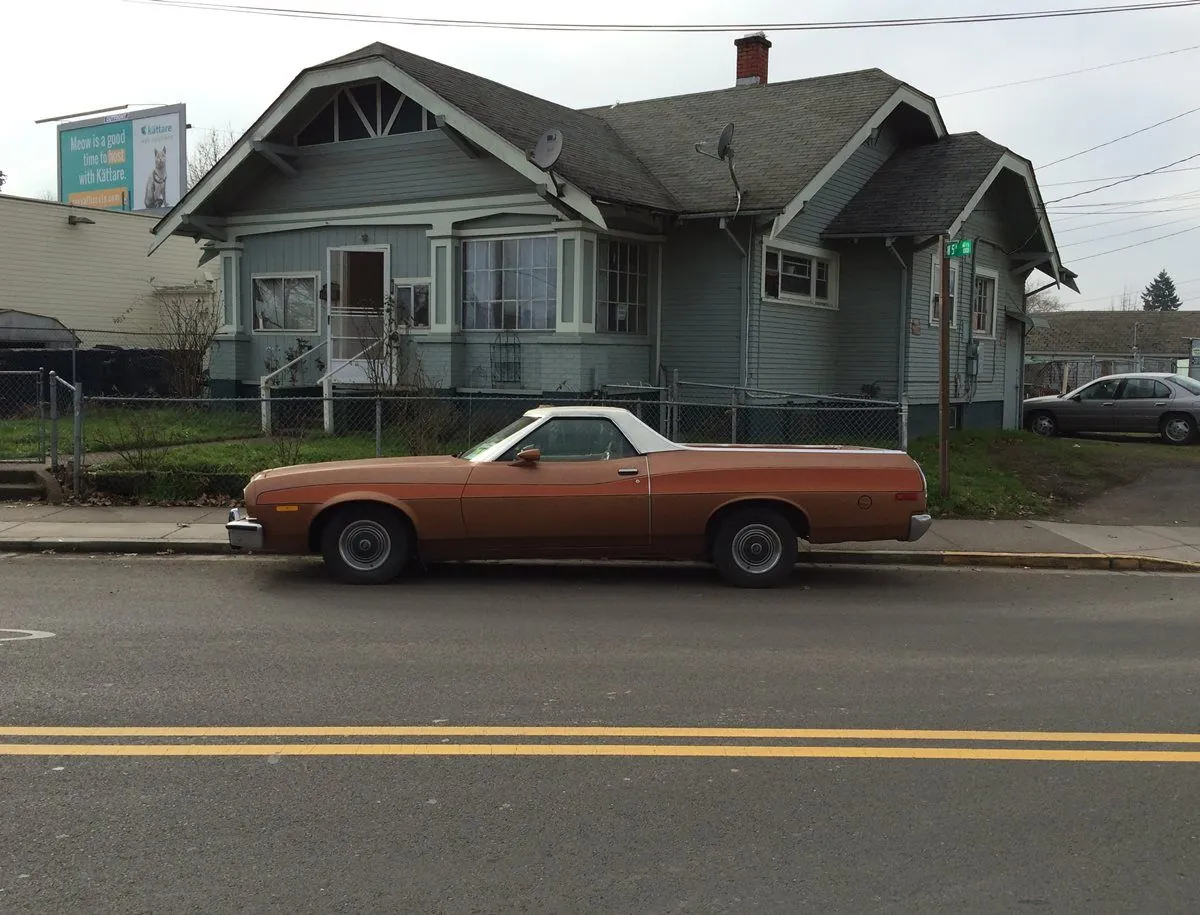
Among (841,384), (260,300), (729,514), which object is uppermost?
(260,300)

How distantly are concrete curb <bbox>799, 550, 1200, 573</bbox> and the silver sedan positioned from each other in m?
11.9

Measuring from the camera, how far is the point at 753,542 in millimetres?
8844

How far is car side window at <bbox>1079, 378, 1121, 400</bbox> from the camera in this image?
21.5 metres

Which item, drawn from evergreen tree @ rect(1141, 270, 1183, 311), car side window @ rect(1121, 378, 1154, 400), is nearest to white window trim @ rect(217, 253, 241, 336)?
car side window @ rect(1121, 378, 1154, 400)

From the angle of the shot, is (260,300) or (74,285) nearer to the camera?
(260,300)

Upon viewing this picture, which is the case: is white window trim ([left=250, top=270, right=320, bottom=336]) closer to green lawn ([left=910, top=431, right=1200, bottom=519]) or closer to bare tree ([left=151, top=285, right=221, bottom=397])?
bare tree ([left=151, top=285, right=221, bottom=397])

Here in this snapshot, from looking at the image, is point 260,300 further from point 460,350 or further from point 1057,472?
point 1057,472

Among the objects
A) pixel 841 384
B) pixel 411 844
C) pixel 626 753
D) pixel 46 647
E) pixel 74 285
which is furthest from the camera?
pixel 74 285

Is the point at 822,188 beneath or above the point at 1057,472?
above

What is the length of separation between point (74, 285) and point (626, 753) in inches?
1077

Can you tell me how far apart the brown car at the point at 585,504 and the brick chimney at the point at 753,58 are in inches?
660

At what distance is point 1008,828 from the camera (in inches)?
159

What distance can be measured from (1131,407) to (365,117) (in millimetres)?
15342

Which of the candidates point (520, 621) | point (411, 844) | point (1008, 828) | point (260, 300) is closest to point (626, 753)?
point (411, 844)
